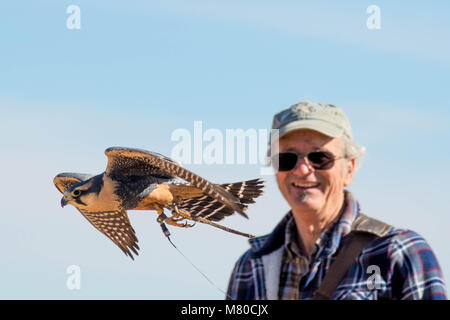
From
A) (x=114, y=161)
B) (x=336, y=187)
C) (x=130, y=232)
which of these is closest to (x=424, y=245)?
(x=336, y=187)

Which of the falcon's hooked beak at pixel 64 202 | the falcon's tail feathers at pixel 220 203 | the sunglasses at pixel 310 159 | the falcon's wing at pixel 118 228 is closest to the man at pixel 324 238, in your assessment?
the sunglasses at pixel 310 159

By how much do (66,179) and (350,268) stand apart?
1151cm

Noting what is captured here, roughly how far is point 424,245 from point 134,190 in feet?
30.5

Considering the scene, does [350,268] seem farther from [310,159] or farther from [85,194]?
[85,194]

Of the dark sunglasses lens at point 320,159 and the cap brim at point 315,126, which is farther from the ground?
the cap brim at point 315,126

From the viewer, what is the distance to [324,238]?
3.98 meters

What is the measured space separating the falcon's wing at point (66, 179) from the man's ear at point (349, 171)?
1058 cm

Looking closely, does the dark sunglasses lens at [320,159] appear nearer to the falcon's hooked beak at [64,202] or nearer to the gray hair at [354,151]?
the gray hair at [354,151]

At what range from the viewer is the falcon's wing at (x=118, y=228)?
13.9 m

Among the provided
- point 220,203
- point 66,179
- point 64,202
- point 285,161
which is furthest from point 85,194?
point 285,161

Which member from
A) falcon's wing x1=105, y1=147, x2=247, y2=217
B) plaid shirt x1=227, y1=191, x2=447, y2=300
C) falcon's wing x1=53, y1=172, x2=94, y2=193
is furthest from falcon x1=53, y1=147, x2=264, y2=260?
plaid shirt x1=227, y1=191, x2=447, y2=300
